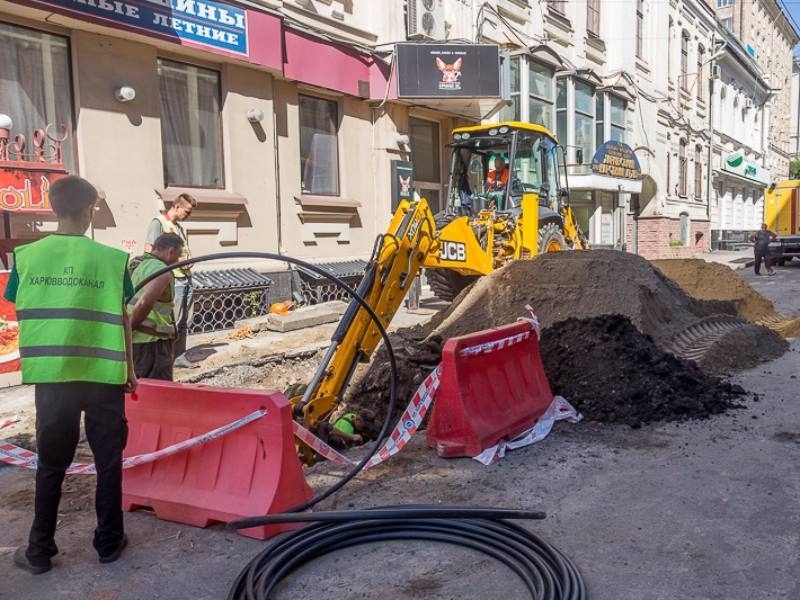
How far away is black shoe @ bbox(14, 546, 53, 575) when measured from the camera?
312 centimetres

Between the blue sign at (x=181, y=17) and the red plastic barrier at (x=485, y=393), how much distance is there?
6.74m

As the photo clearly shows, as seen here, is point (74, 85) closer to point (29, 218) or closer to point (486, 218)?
point (29, 218)

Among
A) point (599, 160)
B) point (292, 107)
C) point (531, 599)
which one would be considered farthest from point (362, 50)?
point (531, 599)

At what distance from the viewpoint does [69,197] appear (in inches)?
122

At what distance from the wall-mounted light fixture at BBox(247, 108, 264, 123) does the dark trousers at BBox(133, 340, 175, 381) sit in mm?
6811

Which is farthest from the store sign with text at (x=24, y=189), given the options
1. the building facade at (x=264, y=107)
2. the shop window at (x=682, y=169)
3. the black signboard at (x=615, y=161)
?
the shop window at (x=682, y=169)

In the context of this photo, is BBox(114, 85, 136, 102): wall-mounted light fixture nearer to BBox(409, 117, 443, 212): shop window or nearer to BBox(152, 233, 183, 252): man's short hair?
BBox(152, 233, 183, 252): man's short hair

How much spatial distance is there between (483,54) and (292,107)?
13.5ft

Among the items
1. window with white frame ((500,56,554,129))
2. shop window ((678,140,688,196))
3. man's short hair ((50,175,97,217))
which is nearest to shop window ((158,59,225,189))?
man's short hair ((50,175,97,217))

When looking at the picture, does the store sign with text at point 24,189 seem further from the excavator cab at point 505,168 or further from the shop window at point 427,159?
the shop window at point 427,159

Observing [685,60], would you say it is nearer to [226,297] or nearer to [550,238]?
[550,238]

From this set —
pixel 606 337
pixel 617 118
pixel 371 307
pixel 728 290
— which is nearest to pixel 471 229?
pixel 606 337

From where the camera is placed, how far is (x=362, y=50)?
12.8m

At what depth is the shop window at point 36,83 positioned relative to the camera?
8.27 m
